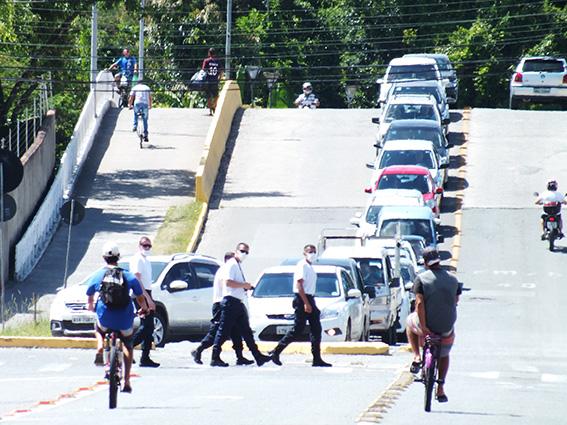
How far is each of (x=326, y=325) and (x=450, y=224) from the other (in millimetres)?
15926

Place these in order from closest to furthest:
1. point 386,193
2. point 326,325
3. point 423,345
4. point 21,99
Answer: point 423,345 < point 326,325 < point 386,193 < point 21,99

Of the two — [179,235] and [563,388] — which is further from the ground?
[563,388]

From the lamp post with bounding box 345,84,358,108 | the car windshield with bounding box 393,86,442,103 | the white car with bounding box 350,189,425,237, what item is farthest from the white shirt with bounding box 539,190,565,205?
the lamp post with bounding box 345,84,358,108

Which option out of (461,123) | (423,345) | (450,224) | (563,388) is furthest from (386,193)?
(423,345)

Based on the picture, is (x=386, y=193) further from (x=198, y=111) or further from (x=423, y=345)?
(x=423, y=345)

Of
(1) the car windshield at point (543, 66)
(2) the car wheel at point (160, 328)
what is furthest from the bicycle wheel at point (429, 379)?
(1) the car windshield at point (543, 66)

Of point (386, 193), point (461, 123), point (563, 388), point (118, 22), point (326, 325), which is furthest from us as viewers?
point (118, 22)

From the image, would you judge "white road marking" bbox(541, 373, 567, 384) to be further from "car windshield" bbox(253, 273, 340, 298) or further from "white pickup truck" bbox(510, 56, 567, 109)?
"white pickup truck" bbox(510, 56, 567, 109)

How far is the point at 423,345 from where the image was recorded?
54.2 ft

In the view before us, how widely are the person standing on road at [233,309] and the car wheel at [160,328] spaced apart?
3.99 metres

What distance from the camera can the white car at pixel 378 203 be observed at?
35750mm

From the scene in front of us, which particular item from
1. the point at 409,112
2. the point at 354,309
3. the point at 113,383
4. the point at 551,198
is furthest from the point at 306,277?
the point at 409,112

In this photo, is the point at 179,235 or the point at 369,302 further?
the point at 179,235

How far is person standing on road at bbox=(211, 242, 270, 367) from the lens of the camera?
68.6ft
